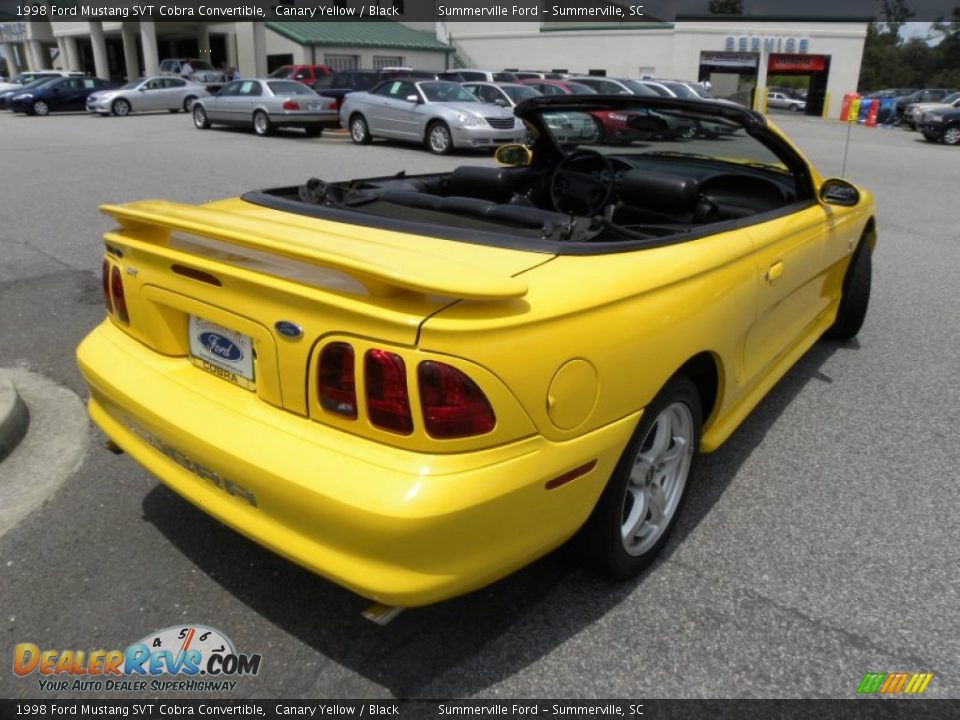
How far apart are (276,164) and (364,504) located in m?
12.5

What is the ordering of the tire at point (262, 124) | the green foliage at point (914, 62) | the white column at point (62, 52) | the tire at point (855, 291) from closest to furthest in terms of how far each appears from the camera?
the tire at point (855, 291) < the tire at point (262, 124) < the white column at point (62, 52) < the green foliage at point (914, 62)

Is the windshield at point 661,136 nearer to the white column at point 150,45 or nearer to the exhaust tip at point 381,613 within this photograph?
the exhaust tip at point 381,613

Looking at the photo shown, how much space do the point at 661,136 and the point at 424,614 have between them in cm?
270

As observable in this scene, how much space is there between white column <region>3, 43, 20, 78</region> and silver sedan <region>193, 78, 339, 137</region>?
158 ft

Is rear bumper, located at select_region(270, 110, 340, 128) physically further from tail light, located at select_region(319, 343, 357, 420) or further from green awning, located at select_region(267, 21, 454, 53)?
green awning, located at select_region(267, 21, 454, 53)

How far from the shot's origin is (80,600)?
2.42 metres

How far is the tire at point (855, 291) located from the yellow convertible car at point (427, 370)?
1.68m

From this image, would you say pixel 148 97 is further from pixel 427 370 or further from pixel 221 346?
pixel 427 370

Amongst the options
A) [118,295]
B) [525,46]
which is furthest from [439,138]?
[525,46]

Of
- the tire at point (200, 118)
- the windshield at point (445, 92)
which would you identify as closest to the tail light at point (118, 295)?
the windshield at point (445, 92)

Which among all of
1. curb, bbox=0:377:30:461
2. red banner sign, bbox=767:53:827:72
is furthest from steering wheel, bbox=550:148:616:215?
red banner sign, bbox=767:53:827:72

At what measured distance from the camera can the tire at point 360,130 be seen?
56.5 feet

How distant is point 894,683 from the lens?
2160 mm

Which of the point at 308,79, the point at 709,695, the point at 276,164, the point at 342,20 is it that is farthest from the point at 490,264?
the point at 342,20
